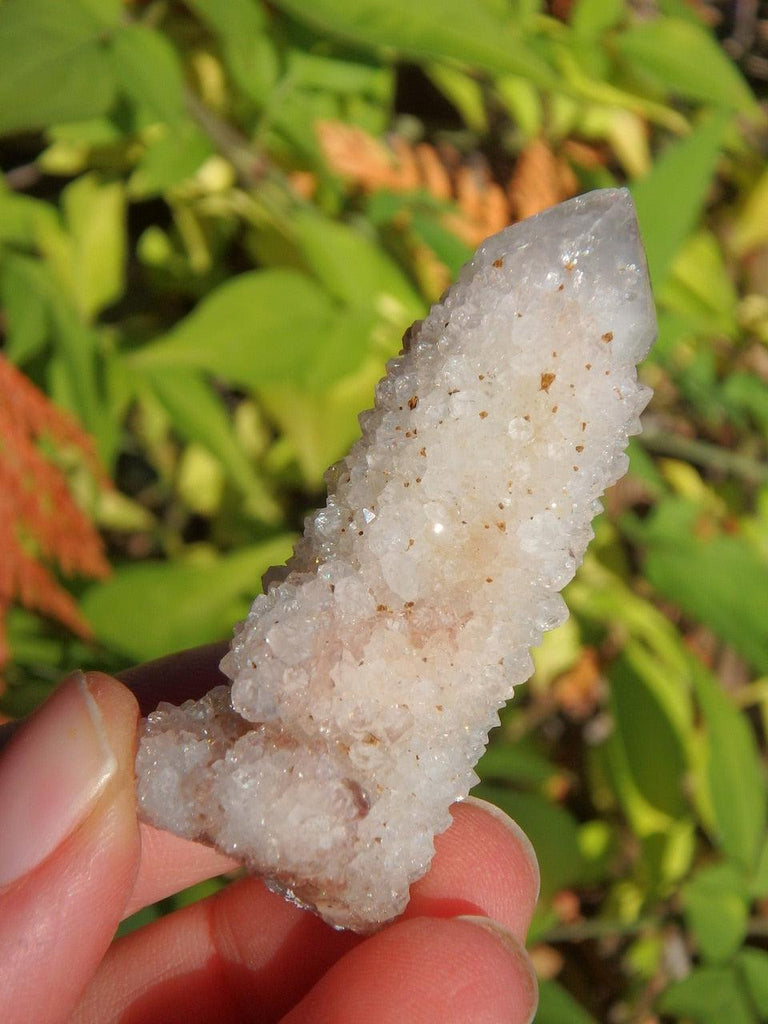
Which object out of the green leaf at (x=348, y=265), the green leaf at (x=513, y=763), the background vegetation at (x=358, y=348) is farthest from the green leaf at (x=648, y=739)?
the green leaf at (x=348, y=265)

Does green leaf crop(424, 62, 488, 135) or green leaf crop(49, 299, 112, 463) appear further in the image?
green leaf crop(424, 62, 488, 135)

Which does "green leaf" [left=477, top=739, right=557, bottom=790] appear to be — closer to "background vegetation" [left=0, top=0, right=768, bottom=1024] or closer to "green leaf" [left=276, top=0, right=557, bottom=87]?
"background vegetation" [left=0, top=0, right=768, bottom=1024]

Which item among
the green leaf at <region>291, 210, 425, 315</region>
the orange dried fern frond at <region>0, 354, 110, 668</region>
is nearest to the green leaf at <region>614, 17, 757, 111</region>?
the green leaf at <region>291, 210, 425, 315</region>

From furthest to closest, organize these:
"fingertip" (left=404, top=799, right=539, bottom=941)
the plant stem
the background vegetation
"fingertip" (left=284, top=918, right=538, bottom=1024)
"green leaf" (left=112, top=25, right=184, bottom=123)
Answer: the plant stem
the background vegetation
"green leaf" (left=112, top=25, right=184, bottom=123)
"fingertip" (left=404, top=799, right=539, bottom=941)
"fingertip" (left=284, top=918, right=538, bottom=1024)

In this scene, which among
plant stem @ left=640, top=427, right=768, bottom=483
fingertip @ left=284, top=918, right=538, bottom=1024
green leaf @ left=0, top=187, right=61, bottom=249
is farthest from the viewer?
plant stem @ left=640, top=427, right=768, bottom=483

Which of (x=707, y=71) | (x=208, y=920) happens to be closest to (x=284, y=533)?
(x=208, y=920)

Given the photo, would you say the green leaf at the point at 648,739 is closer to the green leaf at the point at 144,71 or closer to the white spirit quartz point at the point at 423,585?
the white spirit quartz point at the point at 423,585
